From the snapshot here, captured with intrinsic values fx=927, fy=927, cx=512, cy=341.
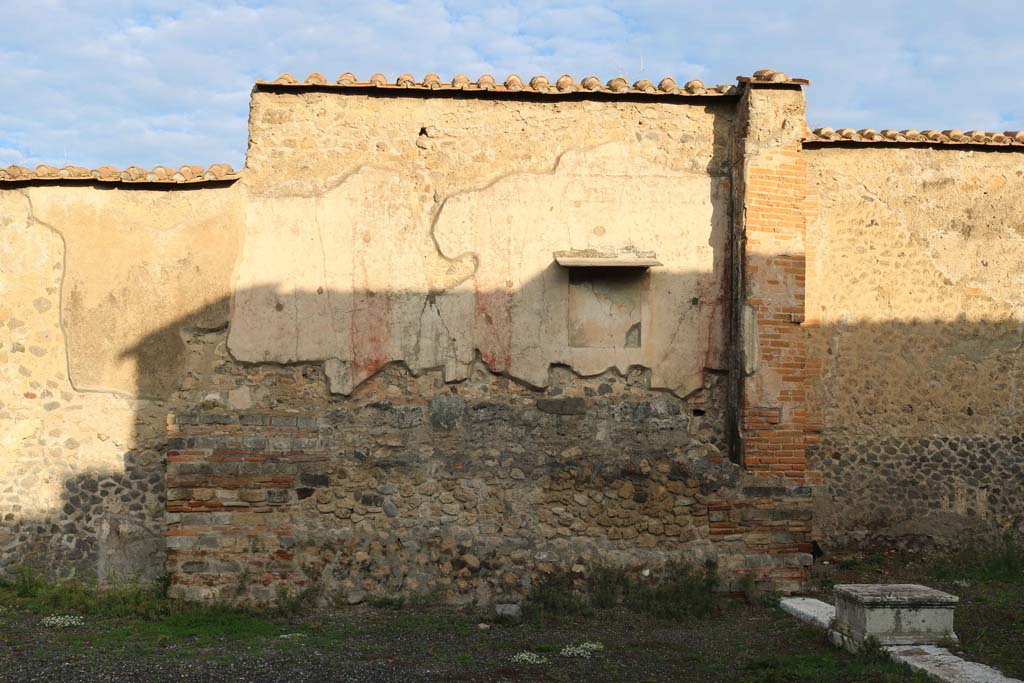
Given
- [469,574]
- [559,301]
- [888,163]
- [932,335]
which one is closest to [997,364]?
[932,335]

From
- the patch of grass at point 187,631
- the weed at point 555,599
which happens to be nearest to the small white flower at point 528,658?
the weed at point 555,599

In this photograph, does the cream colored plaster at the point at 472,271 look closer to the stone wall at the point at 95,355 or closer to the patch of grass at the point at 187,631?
the stone wall at the point at 95,355

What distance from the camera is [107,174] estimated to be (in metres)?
7.72

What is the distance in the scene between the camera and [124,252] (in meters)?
7.76

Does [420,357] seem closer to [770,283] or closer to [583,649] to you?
[583,649]

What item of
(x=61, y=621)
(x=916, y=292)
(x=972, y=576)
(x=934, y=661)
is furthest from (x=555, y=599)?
(x=916, y=292)

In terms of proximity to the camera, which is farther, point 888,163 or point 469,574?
point 888,163

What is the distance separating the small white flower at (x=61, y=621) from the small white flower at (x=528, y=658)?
3244 millimetres

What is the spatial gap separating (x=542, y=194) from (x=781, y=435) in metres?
2.77

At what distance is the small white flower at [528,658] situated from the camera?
5.68m

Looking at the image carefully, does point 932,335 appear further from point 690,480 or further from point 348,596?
point 348,596

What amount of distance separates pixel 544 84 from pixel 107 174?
146 inches

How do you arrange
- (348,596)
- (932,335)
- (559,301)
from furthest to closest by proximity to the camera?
(932,335) < (559,301) < (348,596)

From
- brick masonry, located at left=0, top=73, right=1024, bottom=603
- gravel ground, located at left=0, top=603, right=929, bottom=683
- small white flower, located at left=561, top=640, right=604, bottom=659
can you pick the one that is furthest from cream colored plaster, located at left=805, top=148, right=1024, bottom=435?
small white flower, located at left=561, top=640, right=604, bottom=659
